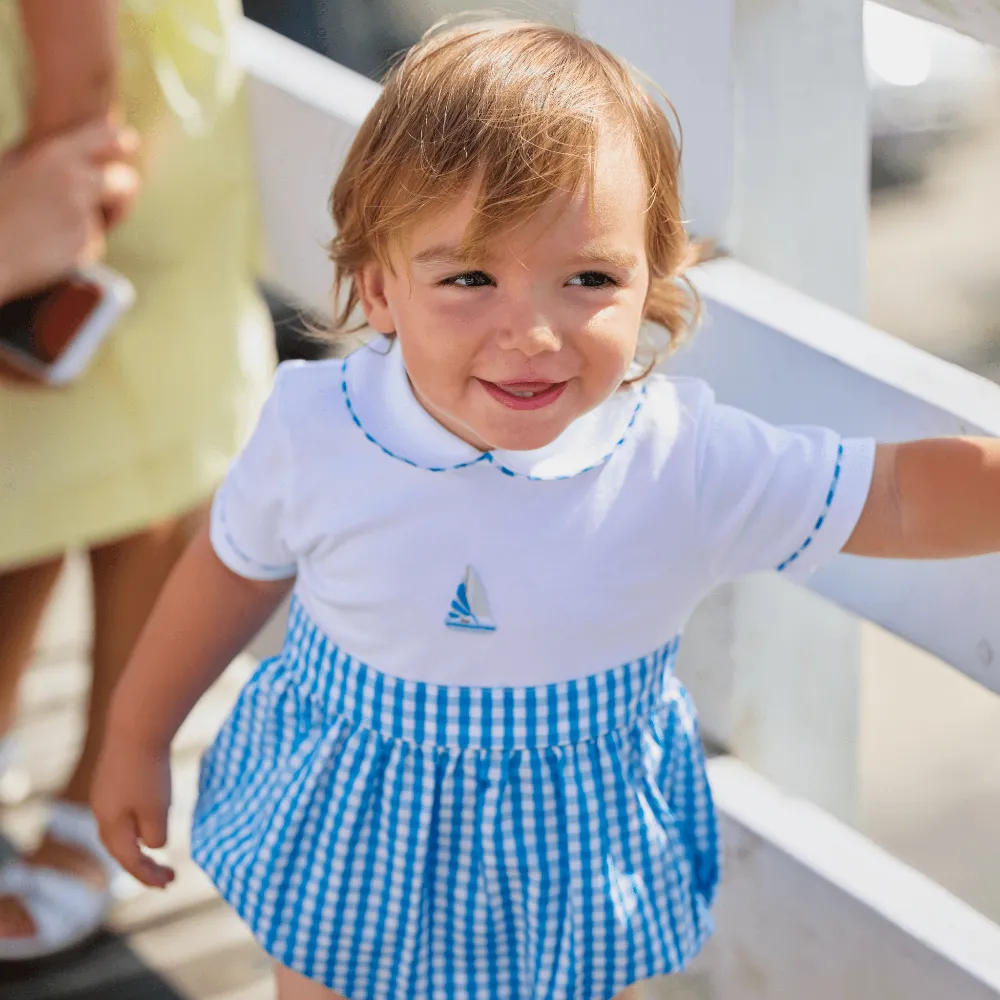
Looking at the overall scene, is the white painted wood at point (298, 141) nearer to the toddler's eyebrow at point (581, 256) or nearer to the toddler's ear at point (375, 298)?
the toddler's ear at point (375, 298)

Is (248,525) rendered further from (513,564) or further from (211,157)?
(211,157)

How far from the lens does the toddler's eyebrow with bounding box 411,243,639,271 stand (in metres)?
1.12

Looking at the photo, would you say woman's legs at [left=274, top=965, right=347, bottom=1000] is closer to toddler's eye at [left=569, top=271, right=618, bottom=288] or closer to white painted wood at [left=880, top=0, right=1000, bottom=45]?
toddler's eye at [left=569, top=271, right=618, bottom=288]

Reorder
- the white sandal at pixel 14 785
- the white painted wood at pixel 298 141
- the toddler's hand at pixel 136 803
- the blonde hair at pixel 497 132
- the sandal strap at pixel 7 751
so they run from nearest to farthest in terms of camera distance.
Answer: the blonde hair at pixel 497 132 → the toddler's hand at pixel 136 803 → the white painted wood at pixel 298 141 → the sandal strap at pixel 7 751 → the white sandal at pixel 14 785

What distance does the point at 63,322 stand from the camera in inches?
68.7

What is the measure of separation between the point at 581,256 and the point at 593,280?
0.10 feet

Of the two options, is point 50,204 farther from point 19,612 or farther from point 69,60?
point 19,612

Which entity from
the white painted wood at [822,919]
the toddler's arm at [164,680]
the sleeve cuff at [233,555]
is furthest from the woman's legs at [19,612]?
the white painted wood at [822,919]

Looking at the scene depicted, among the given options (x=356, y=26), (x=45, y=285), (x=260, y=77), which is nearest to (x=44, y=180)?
(x=45, y=285)

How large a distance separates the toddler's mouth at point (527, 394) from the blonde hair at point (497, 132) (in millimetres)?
98

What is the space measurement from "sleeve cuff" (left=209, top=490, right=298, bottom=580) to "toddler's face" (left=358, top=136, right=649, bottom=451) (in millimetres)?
268

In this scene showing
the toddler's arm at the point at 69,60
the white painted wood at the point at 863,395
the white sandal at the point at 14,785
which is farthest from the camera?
the white sandal at the point at 14,785

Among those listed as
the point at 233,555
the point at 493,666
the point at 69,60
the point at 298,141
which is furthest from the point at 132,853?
the point at 298,141

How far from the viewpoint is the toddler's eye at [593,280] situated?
44.7 inches
